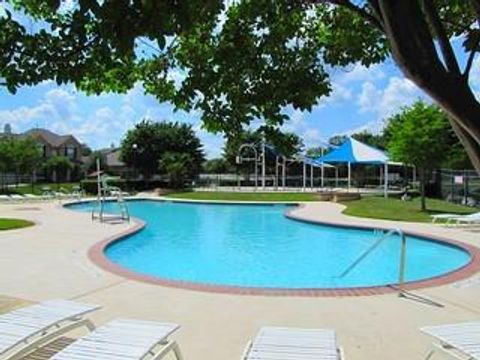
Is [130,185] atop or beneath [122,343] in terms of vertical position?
atop

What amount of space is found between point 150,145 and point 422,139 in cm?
3363

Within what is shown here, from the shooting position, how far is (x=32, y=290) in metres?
9.11

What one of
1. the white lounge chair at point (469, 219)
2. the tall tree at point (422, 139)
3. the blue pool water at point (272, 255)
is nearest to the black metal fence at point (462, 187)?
the tall tree at point (422, 139)

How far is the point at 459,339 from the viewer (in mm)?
4730

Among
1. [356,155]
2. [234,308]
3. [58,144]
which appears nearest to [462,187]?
[356,155]

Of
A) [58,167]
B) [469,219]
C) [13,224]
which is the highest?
[58,167]

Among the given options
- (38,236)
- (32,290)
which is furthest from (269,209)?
(32,290)

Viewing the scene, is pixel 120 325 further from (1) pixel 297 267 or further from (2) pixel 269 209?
(2) pixel 269 209

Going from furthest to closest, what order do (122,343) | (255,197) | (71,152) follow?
(71,152) → (255,197) → (122,343)

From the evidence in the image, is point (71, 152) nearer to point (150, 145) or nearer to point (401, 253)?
point (150, 145)

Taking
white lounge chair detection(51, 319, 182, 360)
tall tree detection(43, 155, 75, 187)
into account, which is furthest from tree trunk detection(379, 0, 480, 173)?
tall tree detection(43, 155, 75, 187)

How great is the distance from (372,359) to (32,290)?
537 centimetres

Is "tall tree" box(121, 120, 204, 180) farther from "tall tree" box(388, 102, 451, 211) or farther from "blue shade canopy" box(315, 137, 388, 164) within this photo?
"tall tree" box(388, 102, 451, 211)

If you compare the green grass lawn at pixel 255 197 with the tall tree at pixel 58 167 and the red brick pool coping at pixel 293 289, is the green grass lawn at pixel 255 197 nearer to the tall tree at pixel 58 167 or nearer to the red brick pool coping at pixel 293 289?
the red brick pool coping at pixel 293 289
